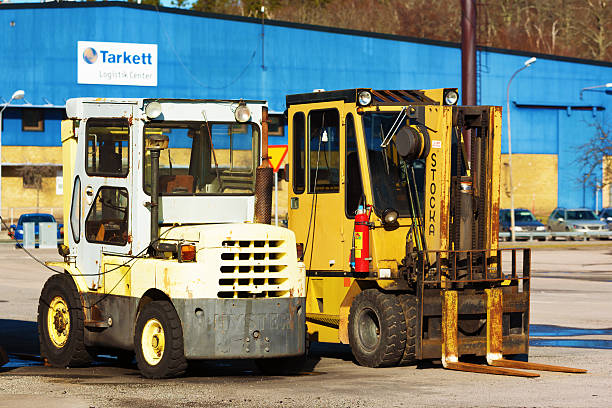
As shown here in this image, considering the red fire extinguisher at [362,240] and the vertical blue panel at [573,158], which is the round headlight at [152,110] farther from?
the vertical blue panel at [573,158]

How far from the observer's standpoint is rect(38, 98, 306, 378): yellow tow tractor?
11.9 metres

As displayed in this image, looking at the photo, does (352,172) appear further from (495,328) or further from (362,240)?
(495,328)

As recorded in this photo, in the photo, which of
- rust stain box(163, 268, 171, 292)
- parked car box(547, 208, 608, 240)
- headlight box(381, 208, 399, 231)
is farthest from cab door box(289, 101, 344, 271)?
parked car box(547, 208, 608, 240)

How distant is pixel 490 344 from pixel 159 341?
3.73 m

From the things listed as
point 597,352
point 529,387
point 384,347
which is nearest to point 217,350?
point 384,347

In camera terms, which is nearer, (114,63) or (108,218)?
(108,218)

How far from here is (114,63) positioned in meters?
68.8

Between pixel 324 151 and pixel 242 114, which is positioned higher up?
pixel 242 114

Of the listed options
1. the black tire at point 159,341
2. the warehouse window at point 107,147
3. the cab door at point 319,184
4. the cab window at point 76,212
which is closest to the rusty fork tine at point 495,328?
the cab door at point 319,184

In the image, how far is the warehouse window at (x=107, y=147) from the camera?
12898 millimetres

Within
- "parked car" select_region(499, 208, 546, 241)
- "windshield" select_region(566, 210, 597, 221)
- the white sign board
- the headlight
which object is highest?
the white sign board

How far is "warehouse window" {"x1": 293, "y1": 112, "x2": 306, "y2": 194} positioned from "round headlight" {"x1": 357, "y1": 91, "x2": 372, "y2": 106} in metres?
1.15

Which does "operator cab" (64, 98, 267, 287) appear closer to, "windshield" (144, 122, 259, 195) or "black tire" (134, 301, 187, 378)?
"windshield" (144, 122, 259, 195)

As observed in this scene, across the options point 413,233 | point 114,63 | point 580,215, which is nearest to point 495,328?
point 413,233
